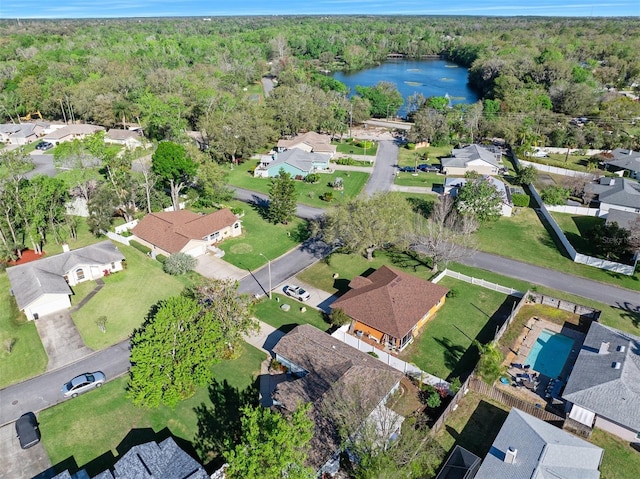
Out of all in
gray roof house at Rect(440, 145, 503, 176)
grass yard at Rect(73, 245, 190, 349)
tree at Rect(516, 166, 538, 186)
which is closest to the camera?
grass yard at Rect(73, 245, 190, 349)

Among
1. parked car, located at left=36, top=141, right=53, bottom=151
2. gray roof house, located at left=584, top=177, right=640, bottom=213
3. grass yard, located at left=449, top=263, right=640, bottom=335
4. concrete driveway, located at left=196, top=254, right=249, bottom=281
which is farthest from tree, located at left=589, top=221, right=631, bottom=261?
parked car, located at left=36, top=141, right=53, bottom=151

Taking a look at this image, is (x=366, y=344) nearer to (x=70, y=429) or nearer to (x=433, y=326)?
(x=433, y=326)

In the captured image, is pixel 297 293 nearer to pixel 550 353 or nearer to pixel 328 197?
pixel 550 353

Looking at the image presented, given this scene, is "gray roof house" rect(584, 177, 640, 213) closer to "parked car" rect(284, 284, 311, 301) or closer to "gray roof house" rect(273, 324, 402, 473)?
"parked car" rect(284, 284, 311, 301)

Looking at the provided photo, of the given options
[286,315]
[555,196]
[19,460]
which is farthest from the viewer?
[555,196]

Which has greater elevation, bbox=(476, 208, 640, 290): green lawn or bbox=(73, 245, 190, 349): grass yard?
bbox=(476, 208, 640, 290): green lawn

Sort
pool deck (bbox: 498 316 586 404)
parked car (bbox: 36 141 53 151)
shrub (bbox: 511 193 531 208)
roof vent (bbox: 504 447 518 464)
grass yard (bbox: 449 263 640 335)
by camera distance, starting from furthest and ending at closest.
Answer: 1. parked car (bbox: 36 141 53 151)
2. shrub (bbox: 511 193 531 208)
3. grass yard (bbox: 449 263 640 335)
4. pool deck (bbox: 498 316 586 404)
5. roof vent (bbox: 504 447 518 464)

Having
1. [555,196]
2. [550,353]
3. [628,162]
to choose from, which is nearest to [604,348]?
[550,353]
